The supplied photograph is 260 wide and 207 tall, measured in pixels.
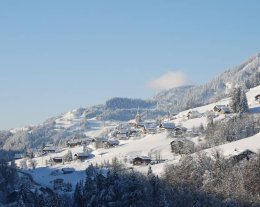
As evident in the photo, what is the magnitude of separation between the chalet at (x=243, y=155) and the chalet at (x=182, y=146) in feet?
68.5

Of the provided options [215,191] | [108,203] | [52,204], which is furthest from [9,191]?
[215,191]

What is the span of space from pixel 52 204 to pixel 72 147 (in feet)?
329

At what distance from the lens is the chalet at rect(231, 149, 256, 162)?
10775 cm

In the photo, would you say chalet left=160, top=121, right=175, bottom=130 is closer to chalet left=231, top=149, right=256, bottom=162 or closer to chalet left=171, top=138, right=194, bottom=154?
chalet left=171, top=138, right=194, bottom=154

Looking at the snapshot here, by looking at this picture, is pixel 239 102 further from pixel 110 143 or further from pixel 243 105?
pixel 110 143

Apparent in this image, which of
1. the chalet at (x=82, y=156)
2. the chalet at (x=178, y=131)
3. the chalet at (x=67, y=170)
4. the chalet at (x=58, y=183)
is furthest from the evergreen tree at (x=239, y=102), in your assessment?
the chalet at (x=58, y=183)

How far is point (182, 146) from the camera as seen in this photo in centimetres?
13625

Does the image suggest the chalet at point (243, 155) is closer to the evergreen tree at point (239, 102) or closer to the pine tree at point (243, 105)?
the evergreen tree at point (239, 102)

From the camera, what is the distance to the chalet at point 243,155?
107750 mm

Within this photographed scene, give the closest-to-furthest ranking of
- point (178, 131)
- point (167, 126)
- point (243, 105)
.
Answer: point (178, 131)
point (243, 105)
point (167, 126)

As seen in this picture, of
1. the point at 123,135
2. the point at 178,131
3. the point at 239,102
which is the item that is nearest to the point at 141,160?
the point at 178,131

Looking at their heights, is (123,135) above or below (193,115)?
below

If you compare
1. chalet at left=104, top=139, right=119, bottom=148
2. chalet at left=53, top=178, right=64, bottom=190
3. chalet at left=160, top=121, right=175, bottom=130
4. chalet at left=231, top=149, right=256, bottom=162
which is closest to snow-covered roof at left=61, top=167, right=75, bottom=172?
chalet at left=53, top=178, right=64, bottom=190

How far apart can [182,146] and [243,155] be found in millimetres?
28901
